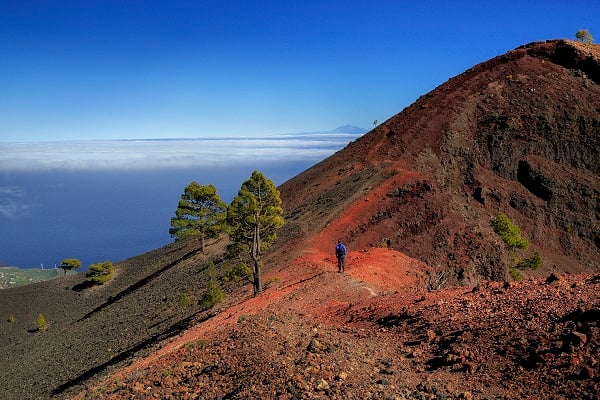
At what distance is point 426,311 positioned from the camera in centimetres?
1577

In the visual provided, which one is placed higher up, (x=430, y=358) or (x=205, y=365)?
(x=430, y=358)

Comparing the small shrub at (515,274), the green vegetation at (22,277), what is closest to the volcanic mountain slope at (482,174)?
the small shrub at (515,274)

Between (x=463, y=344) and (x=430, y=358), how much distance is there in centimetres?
104

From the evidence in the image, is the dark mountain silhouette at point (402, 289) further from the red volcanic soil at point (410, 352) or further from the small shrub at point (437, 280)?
the small shrub at point (437, 280)

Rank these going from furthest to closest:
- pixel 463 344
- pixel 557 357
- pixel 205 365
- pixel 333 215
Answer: pixel 333 215
pixel 205 365
pixel 463 344
pixel 557 357

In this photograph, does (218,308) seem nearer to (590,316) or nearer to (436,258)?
(436,258)

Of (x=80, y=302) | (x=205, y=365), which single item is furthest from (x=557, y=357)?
(x=80, y=302)

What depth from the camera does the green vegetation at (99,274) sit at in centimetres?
6594

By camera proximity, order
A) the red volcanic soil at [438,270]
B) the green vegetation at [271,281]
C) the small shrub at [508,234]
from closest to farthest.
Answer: the red volcanic soil at [438,270], the green vegetation at [271,281], the small shrub at [508,234]

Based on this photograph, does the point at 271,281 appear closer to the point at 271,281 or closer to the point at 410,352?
the point at 271,281

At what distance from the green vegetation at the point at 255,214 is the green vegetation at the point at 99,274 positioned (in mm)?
45361

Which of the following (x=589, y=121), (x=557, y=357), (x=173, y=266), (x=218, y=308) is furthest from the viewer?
(x=173, y=266)

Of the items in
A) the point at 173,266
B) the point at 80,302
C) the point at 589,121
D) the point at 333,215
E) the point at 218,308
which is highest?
the point at 589,121

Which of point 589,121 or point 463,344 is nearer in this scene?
point 463,344
